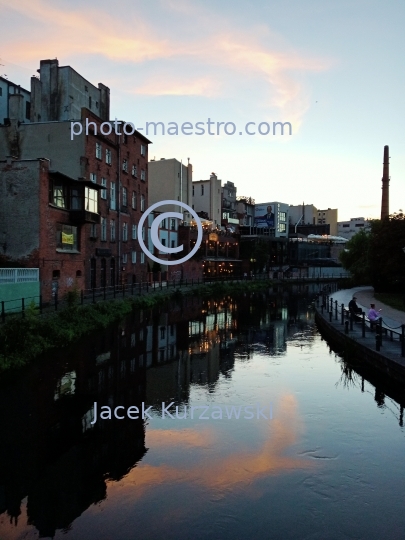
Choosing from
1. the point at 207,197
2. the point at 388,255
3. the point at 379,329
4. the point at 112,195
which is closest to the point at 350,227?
the point at 207,197

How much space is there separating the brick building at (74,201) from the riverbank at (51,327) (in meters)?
4.26

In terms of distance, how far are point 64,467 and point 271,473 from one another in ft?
13.7

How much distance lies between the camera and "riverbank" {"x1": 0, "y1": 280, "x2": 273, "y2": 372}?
16656 mm

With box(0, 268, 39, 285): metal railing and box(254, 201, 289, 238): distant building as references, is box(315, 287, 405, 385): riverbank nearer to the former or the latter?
box(0, 268, 39, 285): metal railing

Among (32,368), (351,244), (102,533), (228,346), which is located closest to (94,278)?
(228,346)

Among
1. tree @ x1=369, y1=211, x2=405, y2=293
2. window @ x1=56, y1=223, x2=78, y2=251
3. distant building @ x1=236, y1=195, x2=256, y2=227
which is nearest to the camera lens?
window @ x1=56, y1=223, x2=78, y2=251

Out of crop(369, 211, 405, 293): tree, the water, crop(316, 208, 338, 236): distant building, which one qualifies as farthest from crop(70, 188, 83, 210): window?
crop(316, 208, 338, 236): distant building

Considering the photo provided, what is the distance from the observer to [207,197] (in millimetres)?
87625

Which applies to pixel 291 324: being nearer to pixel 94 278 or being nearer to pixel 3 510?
pixel 94 278

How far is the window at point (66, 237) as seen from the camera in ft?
101

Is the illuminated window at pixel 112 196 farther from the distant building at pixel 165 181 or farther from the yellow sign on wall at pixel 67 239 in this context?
the distant building at pixel 165 181

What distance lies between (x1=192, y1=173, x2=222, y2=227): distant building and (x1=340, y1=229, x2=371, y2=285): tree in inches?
1069

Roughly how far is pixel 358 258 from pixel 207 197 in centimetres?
3180

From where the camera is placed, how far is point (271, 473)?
9.02 meters
